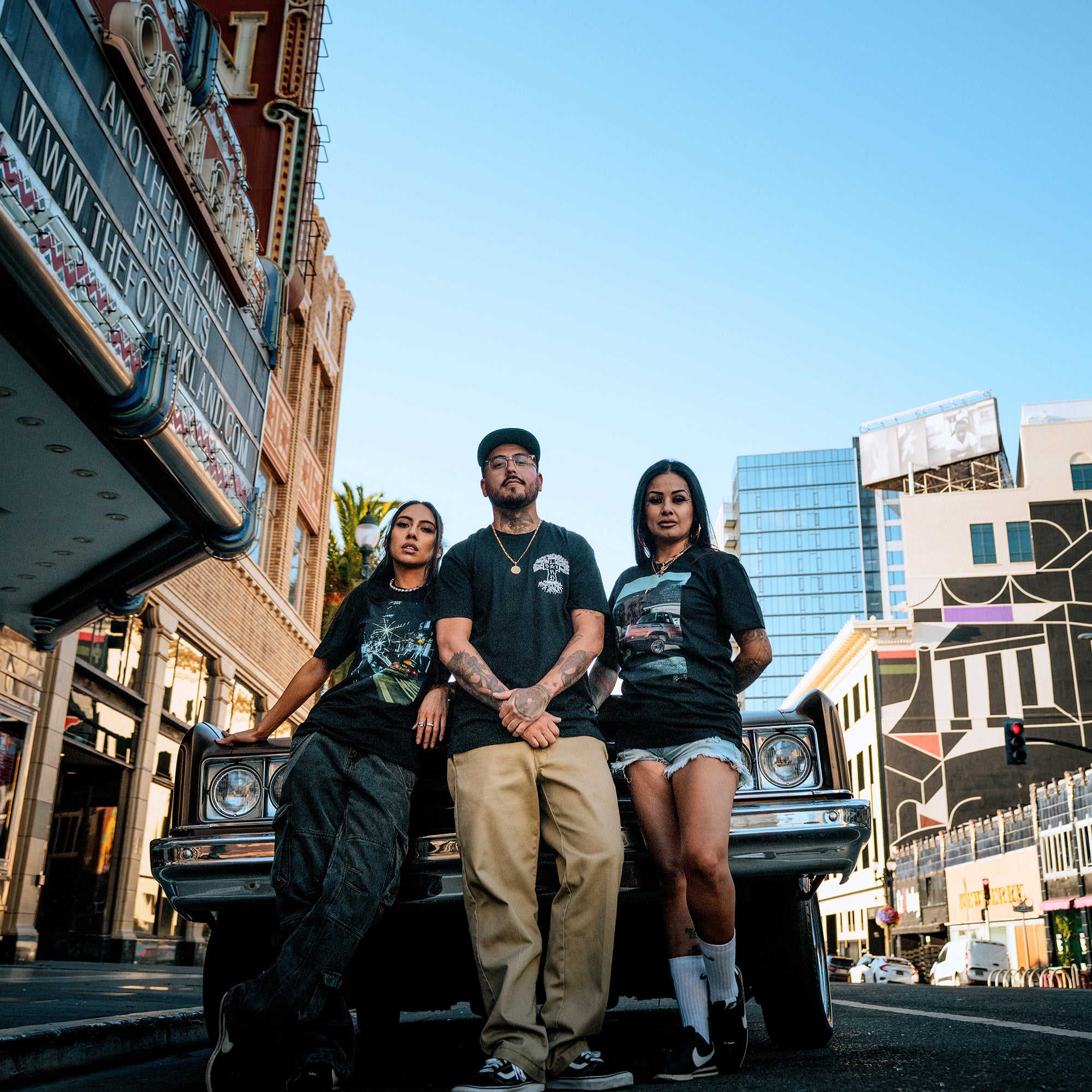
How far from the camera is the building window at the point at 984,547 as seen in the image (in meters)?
58.0

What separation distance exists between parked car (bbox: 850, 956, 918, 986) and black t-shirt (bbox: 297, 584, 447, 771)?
34.3 metres

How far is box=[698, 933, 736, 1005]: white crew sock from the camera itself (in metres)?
3.42

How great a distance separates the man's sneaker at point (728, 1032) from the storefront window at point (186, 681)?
1533cm

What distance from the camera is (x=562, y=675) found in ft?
11.3

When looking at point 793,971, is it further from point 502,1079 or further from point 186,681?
point 186,681

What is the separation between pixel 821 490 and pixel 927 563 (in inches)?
3052

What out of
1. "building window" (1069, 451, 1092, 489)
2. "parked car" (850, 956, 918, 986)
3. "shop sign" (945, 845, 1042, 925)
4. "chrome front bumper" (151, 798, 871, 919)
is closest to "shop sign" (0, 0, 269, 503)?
"chrome front bumper" (151, 798, 871, 919)

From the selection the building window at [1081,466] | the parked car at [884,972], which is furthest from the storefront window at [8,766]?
the building window at [1081,466]

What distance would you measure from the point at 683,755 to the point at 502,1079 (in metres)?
1.10

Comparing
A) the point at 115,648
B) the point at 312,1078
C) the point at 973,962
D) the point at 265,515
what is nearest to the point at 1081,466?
the point at 973,962

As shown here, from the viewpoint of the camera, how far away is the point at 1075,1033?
4.49 metres

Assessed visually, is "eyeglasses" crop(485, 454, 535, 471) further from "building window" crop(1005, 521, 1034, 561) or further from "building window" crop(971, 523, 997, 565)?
"building window" crop(1005, 521, 1034, 561)

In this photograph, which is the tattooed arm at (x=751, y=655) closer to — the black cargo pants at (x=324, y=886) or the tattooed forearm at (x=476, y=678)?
the tattooed forearm at (x=476, y=678)

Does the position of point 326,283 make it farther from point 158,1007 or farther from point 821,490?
point 821,490
